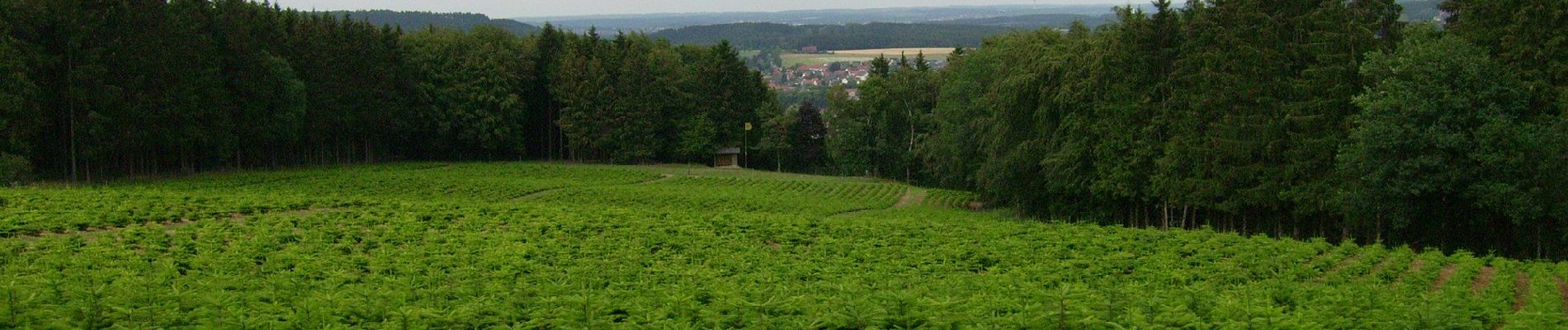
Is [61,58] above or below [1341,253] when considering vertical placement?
above

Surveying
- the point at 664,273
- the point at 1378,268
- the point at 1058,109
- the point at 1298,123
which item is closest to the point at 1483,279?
the point at 1378,268

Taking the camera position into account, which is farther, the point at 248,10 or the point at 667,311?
the point at 248,10

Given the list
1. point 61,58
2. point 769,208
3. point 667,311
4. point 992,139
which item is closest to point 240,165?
point 61,58

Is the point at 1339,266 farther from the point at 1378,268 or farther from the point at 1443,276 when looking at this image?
the point at 1443,276

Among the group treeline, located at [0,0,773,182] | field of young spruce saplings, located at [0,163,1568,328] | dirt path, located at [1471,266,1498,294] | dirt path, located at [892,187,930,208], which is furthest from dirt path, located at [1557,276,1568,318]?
treeline, located at [0,0,773,182]

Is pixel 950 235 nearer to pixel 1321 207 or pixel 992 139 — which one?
pixel 1321 207

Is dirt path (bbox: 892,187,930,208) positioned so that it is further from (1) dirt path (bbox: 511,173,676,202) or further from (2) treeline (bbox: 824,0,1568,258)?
(1) dirt path (bbox: 511,173,676,202)

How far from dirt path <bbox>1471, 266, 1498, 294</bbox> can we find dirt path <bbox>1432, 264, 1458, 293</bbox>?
1.43ft

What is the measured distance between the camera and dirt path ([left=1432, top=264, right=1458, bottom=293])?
21233 mm

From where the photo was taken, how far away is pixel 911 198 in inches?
2389

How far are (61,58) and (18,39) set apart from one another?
2.05 meters

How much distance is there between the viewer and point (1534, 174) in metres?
29.3

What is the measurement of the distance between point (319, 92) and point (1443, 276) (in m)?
56.8

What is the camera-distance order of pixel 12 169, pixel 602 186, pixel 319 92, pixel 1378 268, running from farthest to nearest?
pixel 319 92 < pixel 602 186 < pixel 12 169 < pixel 1378 268
